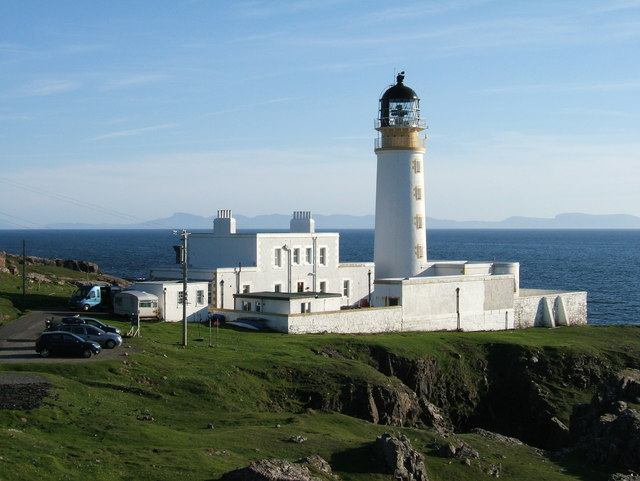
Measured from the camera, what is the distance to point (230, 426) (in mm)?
28344

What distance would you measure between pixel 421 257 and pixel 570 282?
52983 mm

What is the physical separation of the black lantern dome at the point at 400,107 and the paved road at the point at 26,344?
25508mm

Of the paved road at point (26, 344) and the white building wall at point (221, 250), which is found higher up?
the white building wall at point (221, 250)

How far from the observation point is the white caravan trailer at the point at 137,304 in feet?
147

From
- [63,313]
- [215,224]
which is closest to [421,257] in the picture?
[215,224]

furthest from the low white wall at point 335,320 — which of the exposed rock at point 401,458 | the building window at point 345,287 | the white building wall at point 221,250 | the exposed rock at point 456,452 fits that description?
the exposed rock at point 401,458

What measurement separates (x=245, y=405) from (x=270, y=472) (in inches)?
383

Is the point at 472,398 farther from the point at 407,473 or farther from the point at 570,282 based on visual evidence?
the point at 570,282

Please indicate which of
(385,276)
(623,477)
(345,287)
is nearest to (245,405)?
(623,477)

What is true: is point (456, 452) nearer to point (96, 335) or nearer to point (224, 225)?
point (96, 335)

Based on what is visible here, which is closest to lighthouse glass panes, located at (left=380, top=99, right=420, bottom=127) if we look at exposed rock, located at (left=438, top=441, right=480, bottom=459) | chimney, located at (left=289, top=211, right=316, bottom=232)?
chimney, located at (left=289, top=211, right=316, bottom=232)

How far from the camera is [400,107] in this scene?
5825cm

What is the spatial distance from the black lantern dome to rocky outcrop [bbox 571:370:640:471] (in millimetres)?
24942

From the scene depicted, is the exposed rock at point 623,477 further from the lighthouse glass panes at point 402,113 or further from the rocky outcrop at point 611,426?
the lighthouse glass panes at point 402,113
